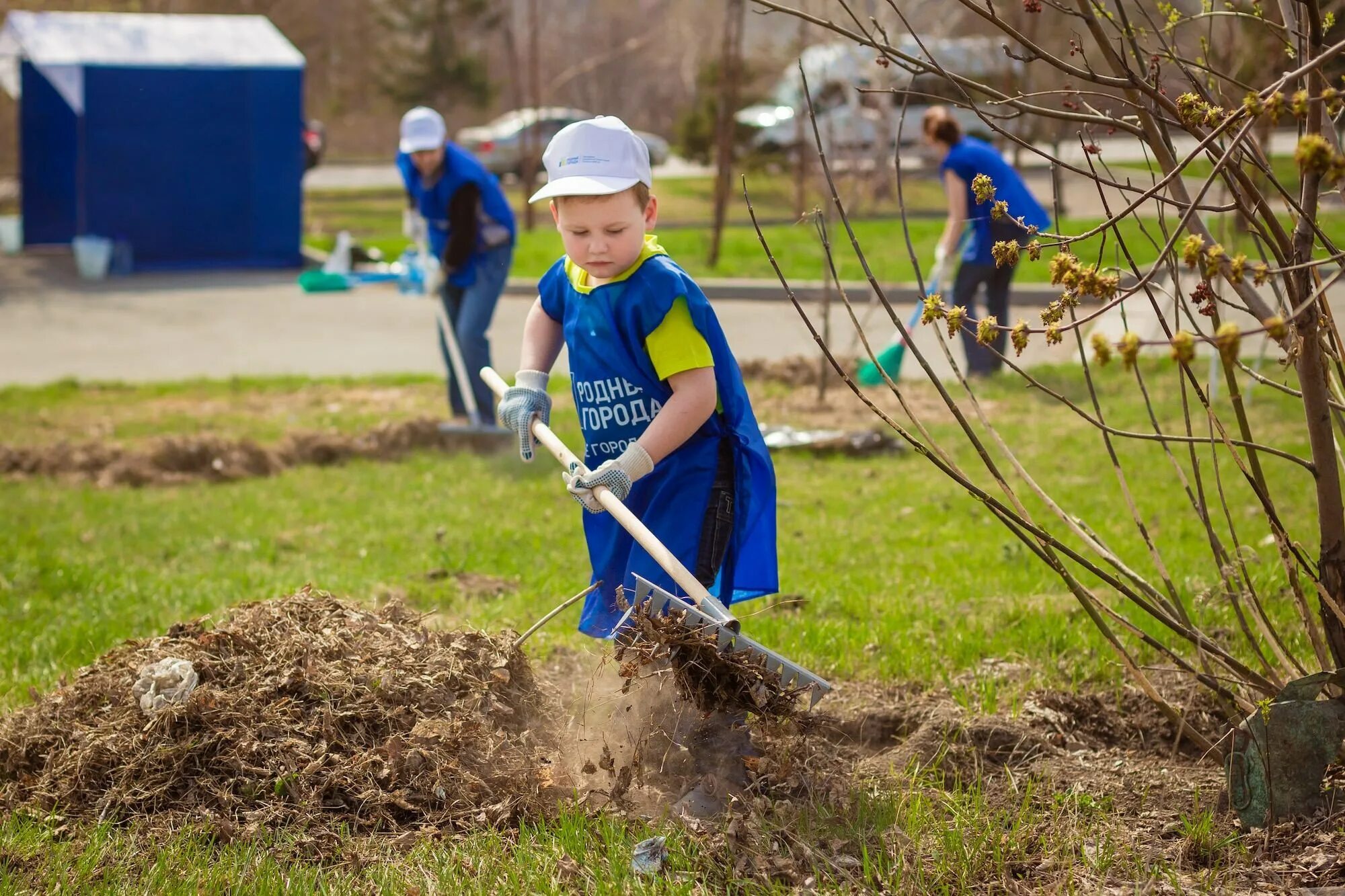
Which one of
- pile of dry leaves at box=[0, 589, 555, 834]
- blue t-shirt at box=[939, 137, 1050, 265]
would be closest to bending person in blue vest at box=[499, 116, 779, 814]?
pile of dry leaves at box=[0, 589, 555, 834]

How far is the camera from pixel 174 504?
695cm

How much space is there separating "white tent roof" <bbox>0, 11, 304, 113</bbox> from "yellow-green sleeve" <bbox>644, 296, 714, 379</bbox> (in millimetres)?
15669

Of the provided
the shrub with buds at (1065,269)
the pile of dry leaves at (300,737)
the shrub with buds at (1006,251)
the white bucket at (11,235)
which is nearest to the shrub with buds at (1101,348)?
the shrub with buds at (1065,269)

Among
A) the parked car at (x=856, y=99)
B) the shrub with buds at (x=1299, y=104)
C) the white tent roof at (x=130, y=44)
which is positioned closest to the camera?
the shrub with buds at (x=1299, y=104)

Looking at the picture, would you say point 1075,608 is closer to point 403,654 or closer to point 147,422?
point 403,654

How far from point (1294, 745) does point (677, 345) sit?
63.1 inches

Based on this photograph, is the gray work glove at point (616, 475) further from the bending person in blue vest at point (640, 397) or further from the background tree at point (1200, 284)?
the background tree at point (1200, 284)

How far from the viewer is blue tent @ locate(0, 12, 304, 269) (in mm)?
17062

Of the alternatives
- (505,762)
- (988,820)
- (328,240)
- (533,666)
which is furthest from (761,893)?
(328,240)

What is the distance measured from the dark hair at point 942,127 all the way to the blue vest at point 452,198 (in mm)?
2896

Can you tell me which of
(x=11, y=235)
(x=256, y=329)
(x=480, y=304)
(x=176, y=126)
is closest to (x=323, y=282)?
(x=480, y=304)

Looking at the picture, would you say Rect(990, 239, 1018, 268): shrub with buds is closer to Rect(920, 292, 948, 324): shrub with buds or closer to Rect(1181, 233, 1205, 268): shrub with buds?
Rect(920, 292, 948, 324): shrub with buds

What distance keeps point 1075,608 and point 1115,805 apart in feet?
5.21

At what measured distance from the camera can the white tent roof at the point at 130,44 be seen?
16750mm
